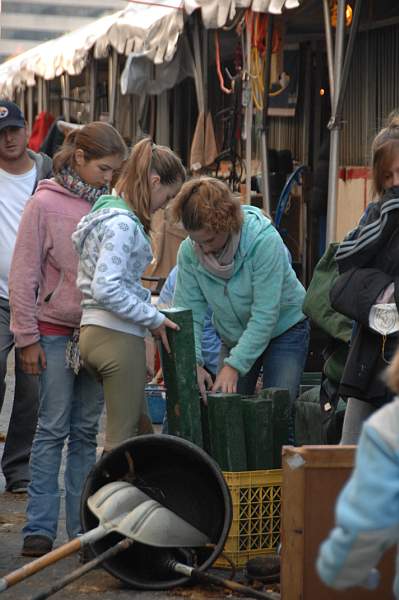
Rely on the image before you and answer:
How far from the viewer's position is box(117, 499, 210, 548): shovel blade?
5254 millimetres

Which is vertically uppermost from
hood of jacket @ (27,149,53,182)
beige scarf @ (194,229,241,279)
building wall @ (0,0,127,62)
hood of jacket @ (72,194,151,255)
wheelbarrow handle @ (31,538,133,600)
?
building wall @ (0,0,127,62)

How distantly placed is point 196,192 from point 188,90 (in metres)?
9.11

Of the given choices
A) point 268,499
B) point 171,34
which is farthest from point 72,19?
point 268,499

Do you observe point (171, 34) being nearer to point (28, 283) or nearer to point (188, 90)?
point (188, 90)

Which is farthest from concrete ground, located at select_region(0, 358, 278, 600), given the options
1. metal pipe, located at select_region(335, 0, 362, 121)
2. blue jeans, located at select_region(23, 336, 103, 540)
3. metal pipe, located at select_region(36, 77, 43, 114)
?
metal pipe, located at select_region(36, 77, 43, 114)

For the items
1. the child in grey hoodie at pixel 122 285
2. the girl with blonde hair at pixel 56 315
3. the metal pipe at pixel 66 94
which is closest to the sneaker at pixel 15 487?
the girl with blonde hair at pixel 56 315

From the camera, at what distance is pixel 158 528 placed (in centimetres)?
530

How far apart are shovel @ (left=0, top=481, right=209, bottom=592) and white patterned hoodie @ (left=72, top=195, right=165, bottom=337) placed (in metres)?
0.74

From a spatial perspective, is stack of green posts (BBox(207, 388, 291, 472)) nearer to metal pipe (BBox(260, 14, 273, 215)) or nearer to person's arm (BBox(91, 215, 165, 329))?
person's arm (BBox(91, 215, 165, 329))

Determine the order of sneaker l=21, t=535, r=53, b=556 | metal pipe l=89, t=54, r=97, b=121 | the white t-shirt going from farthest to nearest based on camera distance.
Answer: metal pipe l=89, t=54, r=97, b=121 < the white t-shirt < sneaker l=21, t=535, r=53, b=556

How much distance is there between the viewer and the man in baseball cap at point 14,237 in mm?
7320

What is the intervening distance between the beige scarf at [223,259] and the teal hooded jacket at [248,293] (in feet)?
0.10

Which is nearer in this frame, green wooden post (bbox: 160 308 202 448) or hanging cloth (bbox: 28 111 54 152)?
green wooden post (bbox: 160 308 202 448)

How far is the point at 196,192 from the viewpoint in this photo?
234 inches
